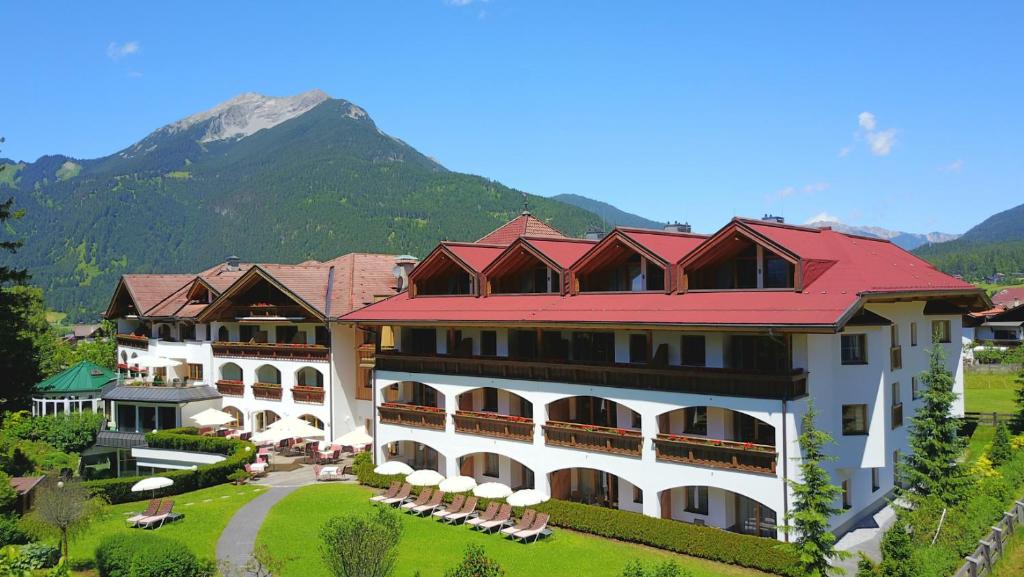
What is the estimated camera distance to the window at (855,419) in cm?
2489

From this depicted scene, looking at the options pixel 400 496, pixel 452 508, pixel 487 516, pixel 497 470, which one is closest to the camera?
pixel 487 516

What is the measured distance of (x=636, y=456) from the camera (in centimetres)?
2569

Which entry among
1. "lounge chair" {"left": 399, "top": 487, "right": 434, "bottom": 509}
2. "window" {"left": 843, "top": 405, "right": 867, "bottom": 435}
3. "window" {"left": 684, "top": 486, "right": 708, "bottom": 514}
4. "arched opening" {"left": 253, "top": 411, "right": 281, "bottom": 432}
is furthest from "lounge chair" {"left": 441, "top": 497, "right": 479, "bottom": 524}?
"arched opening" {"left": 253, "top": 411, "right": 281, "bottom": 432}

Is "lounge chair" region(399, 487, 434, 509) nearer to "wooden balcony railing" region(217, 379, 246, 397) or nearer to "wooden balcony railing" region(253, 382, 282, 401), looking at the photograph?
"wooden balcony railing" region(253, 382, 282, 401)

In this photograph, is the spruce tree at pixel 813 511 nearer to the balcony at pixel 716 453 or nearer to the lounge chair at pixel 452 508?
the balcony at pixel 716 453

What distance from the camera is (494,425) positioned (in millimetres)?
30297

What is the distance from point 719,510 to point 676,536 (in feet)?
6.95

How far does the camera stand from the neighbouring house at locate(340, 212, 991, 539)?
2330 centimetres

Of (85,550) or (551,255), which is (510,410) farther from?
(85,550)

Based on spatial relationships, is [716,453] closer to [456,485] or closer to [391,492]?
[456,485]

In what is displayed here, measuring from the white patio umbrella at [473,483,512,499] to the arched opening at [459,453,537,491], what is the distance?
239 cm

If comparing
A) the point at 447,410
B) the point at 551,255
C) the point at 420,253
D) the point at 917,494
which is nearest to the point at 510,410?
the point at 447,410

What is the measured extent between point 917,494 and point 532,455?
1260 cm

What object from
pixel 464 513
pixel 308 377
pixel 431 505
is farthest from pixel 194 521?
pixel 308 377
